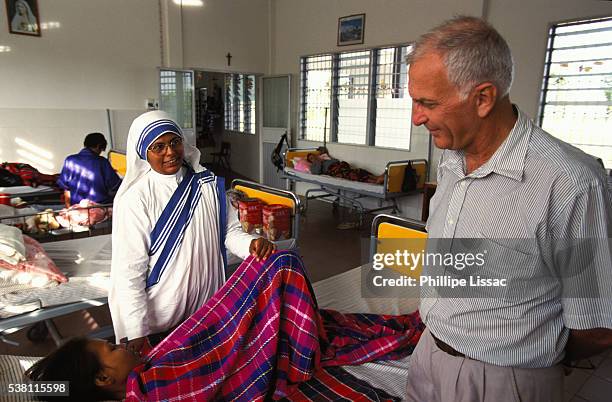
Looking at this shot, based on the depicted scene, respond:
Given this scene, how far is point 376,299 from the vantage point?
8.51 ft

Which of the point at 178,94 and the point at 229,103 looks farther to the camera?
the point at 229,103

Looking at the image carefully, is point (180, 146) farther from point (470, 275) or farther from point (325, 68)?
point (325, 68)

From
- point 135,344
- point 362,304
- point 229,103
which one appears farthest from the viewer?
point 229,103

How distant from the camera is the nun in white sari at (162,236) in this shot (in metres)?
1.65

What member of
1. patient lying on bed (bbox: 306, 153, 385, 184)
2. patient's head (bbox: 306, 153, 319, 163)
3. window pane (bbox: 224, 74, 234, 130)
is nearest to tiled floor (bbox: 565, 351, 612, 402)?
patient lying on bed (bbox: 306, 153, 385, 184)

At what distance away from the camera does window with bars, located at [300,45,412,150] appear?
21.1ft

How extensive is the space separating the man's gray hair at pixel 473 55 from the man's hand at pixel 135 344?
1443mm

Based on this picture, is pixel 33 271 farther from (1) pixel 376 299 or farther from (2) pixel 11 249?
(1) pixel 376 299

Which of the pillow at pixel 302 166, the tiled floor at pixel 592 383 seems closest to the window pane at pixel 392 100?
the pillow at pixel 302 166

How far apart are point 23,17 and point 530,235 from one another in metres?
7.19

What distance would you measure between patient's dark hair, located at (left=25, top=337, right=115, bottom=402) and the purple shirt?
3.32m

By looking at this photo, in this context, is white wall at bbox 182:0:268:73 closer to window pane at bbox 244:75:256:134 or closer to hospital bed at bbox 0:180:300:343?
window pane at bbox 244:75:256:134

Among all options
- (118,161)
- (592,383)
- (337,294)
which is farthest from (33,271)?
(118,161)

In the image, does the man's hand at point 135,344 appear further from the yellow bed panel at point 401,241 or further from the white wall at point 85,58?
the white wall at point 85,58
